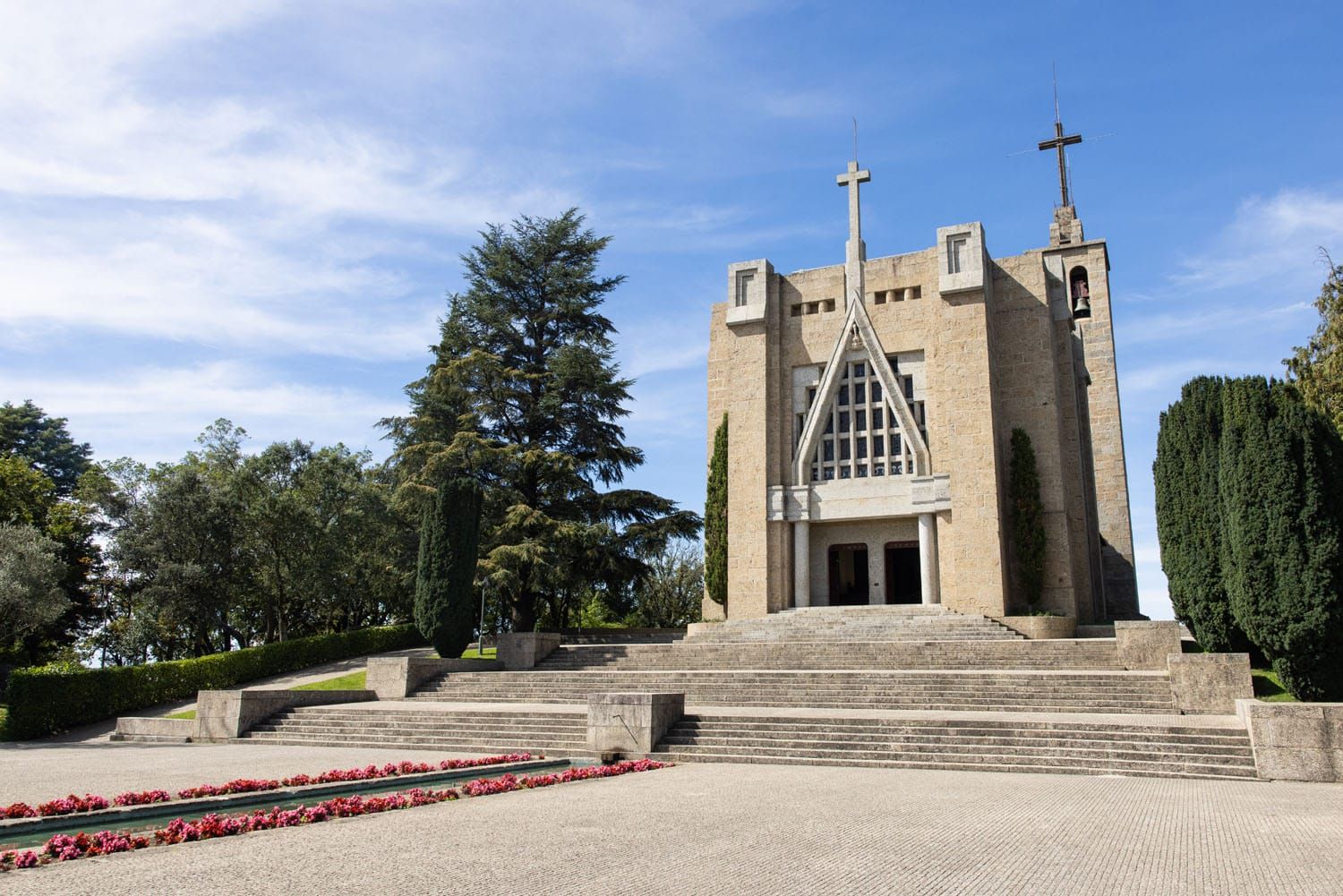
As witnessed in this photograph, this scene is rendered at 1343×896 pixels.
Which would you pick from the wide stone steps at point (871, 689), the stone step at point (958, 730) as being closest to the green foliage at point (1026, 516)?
the wide stone steps at point (871, 689)

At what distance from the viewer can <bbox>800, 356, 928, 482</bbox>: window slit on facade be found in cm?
2542

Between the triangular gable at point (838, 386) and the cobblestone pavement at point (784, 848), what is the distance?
56.6 ft

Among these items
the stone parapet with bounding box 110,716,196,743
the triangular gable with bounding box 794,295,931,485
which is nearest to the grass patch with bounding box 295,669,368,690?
the stone parapet with bounding box 110,716,196,743

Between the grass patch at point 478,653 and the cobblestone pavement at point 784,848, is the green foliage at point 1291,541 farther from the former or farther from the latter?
the grass patch at point 478,653

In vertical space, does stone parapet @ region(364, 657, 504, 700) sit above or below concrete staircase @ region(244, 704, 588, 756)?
above

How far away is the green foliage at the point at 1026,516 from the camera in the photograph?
78.1 feet

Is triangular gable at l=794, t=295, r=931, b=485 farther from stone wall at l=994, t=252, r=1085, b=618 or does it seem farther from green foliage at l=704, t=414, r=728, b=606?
stone wall at l=994, t=252, r=1085, b=618

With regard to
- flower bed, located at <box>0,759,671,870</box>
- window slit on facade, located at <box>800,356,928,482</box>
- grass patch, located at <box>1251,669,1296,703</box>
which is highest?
window slit on facade, located at <box>800,356,928,482</box>

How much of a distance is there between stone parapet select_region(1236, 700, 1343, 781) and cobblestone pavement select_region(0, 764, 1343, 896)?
889 mm

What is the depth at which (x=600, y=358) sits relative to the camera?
28891 mm

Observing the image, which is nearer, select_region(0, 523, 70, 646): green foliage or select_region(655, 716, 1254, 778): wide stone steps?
select_region(655, 716, 1254, 778): wide stone steps

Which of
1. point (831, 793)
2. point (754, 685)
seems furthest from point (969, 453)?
point (831, 793)

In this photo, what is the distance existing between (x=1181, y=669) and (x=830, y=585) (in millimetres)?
13984

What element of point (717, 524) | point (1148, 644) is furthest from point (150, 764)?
point (717, 524)
